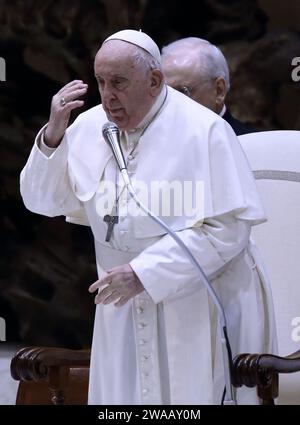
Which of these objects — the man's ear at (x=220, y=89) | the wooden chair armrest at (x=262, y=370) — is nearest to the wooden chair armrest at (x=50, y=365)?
the wooden chair armrest at (x=262, y=370)

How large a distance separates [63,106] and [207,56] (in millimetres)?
1571

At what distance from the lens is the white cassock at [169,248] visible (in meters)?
4.00

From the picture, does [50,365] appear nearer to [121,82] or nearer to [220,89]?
[121,82]

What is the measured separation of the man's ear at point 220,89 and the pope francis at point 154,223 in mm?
1168

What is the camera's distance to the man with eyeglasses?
528 centimetres

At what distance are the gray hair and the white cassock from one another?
1.16 metres

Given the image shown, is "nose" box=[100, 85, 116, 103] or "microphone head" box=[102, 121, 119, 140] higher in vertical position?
"nose" box=[100, 85, 116, 103]

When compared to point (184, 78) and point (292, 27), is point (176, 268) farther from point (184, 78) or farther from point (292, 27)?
point (292, 27)

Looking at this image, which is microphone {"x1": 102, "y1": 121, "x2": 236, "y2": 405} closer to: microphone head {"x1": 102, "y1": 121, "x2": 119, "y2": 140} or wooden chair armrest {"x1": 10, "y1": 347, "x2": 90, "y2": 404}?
microphone head {"x1": 102, "y1": 121, "x2": 119, "y2": 140}

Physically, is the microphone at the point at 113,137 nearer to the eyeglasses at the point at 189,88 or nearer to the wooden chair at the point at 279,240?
the wooden chair at the point at 279,240

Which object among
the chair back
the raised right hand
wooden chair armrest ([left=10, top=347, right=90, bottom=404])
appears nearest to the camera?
the raised right hand

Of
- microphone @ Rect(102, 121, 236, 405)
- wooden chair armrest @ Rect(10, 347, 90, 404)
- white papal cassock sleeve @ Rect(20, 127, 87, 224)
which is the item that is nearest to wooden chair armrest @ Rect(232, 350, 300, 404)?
microphone @ Rect(102, 121, 236, 405)

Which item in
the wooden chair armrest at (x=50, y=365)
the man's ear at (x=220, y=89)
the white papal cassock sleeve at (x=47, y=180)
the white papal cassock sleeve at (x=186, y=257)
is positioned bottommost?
the wooden chair armrest at (x=50, y=365)

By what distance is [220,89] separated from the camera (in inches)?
213
